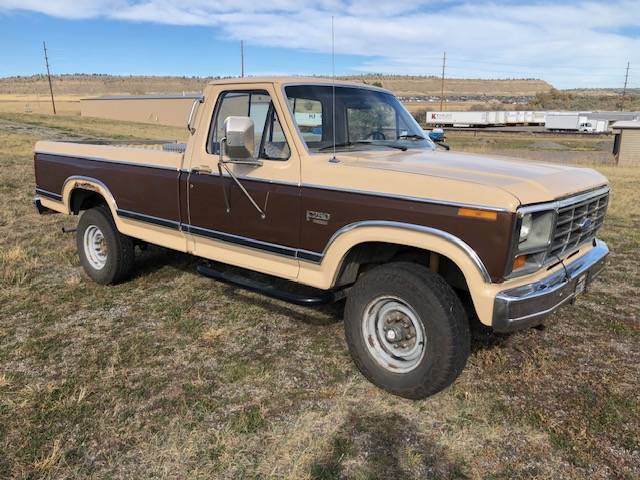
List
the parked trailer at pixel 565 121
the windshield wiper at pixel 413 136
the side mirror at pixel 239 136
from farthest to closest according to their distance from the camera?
1. the parked trailer at pixel 565 121
2. the windshield wiper at pixel 413 136
3. the side mirror at pixel 239 136

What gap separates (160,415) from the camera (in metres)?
3.30

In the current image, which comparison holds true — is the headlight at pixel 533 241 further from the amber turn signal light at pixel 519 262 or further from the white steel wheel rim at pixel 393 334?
the white steel wheel rim at pixel 393 334

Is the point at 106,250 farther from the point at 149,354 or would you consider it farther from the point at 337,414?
the point at 337,414

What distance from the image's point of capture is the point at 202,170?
14.2 feet

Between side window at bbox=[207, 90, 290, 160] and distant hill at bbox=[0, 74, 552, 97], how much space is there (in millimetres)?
118521

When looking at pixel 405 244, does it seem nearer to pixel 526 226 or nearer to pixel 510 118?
pixel 526 226

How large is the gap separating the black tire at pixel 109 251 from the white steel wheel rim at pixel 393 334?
9.68 ft

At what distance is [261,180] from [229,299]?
1.71 meters

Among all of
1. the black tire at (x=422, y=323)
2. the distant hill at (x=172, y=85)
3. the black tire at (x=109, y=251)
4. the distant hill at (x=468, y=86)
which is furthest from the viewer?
the distant hill at (x=468, y=86)

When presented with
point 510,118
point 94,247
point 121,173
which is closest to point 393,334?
point 121,173

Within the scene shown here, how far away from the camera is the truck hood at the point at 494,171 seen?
305 centimetres

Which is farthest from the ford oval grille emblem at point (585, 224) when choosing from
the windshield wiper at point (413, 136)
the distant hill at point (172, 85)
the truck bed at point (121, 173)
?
the distant hill at point (172, 85)

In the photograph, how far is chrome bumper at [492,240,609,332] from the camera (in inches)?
116

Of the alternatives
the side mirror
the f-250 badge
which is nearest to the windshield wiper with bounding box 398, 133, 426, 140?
the f-250 badge
